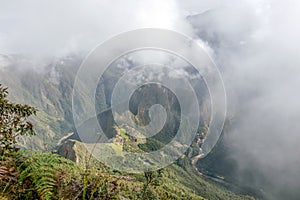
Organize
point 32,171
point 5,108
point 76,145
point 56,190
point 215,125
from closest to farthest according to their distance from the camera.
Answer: point 32,171, point 56,190, point 5,108, point 215,125, point 76,145

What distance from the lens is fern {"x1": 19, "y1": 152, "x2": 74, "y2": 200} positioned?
297 centimetres

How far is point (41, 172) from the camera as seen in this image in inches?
124

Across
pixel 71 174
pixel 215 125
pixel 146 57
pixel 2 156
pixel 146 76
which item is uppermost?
pixel 146 76

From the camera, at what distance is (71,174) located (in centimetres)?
400

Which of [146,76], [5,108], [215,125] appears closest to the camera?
[5,108]

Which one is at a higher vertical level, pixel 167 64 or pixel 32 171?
pixel 167 64

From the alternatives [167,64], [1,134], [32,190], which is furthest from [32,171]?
[167,64]

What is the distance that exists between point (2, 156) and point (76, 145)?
12709 cm

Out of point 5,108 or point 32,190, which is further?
point 5,108

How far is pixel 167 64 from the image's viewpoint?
1155 cm

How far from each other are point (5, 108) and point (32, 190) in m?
2.53

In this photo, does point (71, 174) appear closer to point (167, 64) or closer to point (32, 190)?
point (32, 190)

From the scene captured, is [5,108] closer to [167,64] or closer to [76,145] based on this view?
[167,64]

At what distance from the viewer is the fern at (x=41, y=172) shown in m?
2.97
